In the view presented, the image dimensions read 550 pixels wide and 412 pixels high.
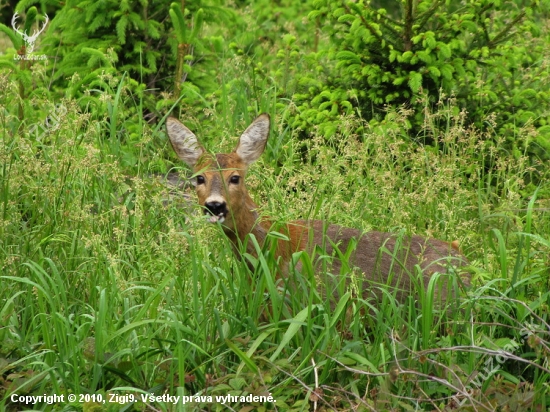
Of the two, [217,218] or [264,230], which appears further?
[264,230]

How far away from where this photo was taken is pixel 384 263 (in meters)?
6.05

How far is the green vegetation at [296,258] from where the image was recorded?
4301 millimetres

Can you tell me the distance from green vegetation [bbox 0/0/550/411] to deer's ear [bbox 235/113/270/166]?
0.23 meters

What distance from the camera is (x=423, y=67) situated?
7719 mm

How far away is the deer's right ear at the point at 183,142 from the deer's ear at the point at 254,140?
0.86 ft

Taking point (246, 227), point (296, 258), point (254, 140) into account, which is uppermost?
point (296, 258)

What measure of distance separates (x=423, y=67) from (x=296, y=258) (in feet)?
11.7

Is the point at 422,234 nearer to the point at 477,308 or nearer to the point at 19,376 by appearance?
the point at 477,308

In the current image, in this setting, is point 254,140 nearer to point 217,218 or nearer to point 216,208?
point 216,208

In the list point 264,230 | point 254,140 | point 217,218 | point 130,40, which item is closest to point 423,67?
point 254,140

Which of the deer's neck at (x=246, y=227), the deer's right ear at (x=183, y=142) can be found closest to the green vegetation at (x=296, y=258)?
the deer's neck at (x=246, y=227)

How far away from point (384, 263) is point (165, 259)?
143 cm

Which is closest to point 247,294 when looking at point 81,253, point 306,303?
point 306,303

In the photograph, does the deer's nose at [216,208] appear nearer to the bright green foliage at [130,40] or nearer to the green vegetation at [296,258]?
the green vegetation at [296,258]
